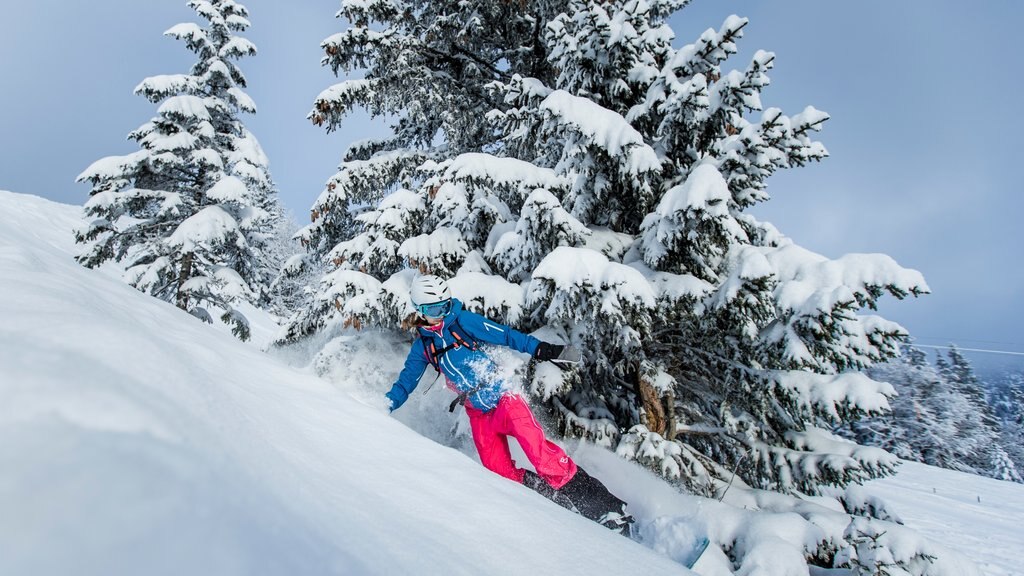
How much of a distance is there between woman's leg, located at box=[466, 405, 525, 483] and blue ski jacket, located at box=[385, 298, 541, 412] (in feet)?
0.43

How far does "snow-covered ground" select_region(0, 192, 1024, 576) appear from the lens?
2.41 feet

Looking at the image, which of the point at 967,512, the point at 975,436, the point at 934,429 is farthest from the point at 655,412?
the point at 975,436

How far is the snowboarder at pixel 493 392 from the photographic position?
403 centimetres

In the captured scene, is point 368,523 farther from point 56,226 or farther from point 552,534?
point 56,226

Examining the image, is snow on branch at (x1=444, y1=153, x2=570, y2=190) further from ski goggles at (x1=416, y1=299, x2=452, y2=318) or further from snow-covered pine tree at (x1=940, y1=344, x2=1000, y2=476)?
snow-covered pine tree at (x1=940, y1=344, x2=1000, y2=476)

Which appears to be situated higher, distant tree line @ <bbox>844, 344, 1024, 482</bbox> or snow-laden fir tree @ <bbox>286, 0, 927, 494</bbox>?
distant tree line @ <bbox>844, 344, 1024, 482</bbox>

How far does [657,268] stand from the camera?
198 inches

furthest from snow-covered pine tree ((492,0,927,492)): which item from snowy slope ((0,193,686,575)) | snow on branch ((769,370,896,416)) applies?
snowy slope ((0,193,686,575))

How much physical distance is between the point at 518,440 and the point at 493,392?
0.53 meters

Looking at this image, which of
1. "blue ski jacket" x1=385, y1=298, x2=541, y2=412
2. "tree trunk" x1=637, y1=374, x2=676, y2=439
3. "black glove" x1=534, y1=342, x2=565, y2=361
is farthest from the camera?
"tree trunk" x1=637, y1=374, x2=676, y2=439

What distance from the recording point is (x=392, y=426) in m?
2.65

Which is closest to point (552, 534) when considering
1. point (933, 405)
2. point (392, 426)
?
point (392, 426)

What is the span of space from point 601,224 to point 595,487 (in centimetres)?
337

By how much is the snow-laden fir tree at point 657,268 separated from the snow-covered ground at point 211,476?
241 cm
